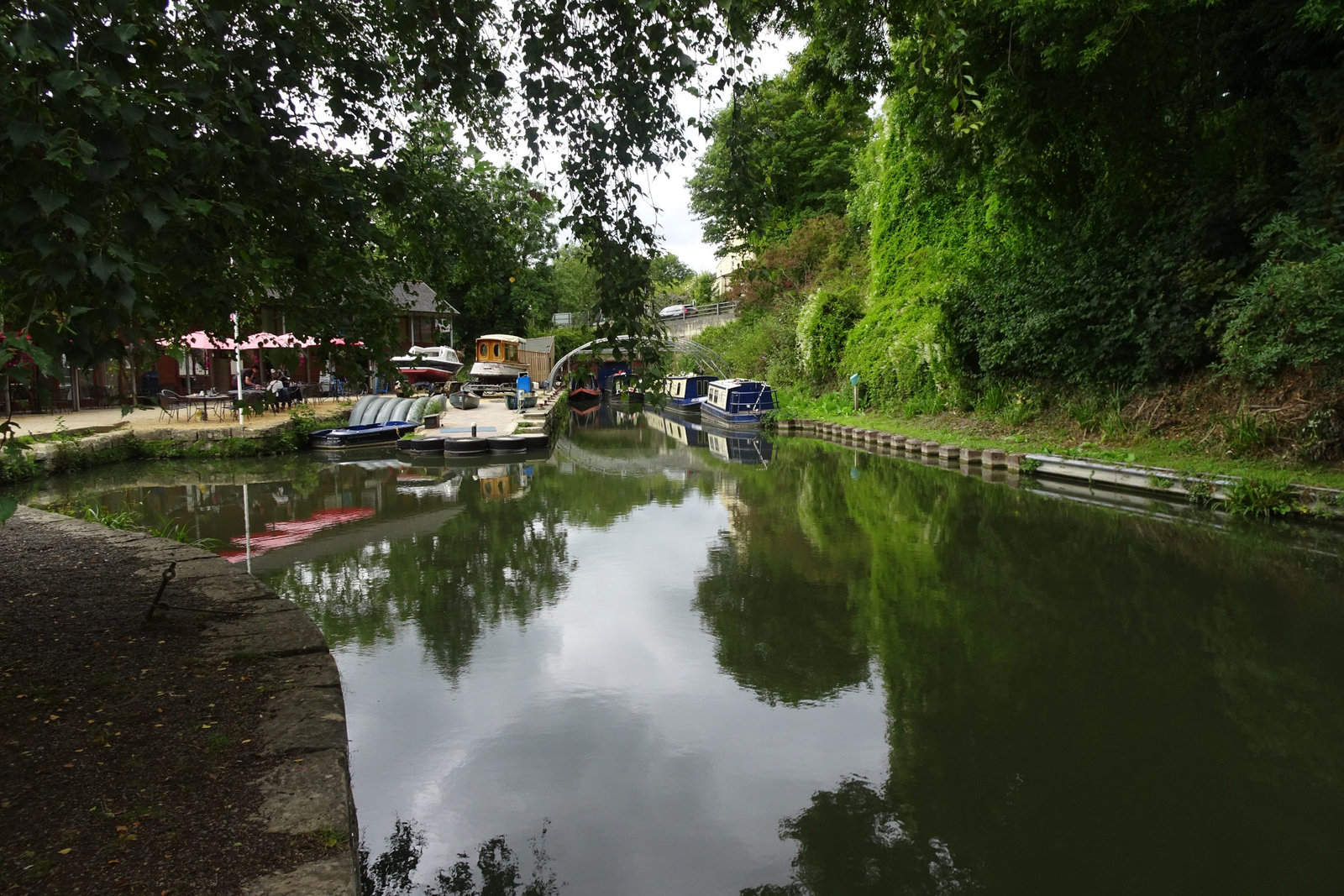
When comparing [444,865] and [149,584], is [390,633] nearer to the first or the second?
[149,584]

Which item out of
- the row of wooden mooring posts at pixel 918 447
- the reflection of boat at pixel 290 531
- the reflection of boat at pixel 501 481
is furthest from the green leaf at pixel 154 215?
the row of wooden mooring posts at pixel 918 447

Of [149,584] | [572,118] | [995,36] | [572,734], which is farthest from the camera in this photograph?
[995,36]

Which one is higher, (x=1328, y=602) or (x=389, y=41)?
(x=389, y=41)

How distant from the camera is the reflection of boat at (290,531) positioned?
28.3 ft

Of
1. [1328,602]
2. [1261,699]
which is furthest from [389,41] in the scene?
[1328,602]

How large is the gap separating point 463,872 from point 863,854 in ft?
5.01

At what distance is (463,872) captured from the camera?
3229mm

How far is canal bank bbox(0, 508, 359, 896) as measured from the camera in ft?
7.61

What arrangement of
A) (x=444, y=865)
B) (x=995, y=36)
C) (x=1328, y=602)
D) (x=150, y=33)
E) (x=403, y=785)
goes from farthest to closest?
(x=995, y=36)
(x=1328, y=602)
(x=403, y=785)
(x=444, y=865)
(x=150, y=33)

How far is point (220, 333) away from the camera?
148 inches

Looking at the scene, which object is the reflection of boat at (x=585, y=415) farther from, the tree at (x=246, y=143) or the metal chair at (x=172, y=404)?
the tree at (x=246, y=143)

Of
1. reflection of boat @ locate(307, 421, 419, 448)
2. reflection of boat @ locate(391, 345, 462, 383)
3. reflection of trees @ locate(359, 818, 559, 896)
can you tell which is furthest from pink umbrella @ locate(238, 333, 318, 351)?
reflection of boat @ locate(391, 345, 462, 383)

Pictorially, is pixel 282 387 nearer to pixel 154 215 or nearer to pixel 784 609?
pixel 784 609

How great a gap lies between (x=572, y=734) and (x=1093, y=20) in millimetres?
9337
